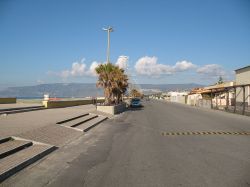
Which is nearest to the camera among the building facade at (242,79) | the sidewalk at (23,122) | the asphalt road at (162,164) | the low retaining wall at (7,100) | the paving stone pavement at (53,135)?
the asphalt road at (162,164)

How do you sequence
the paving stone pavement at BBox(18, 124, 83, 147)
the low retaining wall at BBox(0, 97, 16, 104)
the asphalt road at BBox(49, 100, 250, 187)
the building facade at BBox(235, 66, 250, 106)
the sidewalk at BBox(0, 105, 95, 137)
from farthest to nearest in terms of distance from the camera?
the building facade at BBox(235, 66, 250, 106) → the low retaining wall at BBox(0, 97, 16, 104) → the sidewalk at BBox(0, 105, 95, 137) → the paving stone pavement at BBox(18, 124, 83, 147) → the asphalt road at BBox(49, 100, 250, 187)

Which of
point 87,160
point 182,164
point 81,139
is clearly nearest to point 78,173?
point 87,160

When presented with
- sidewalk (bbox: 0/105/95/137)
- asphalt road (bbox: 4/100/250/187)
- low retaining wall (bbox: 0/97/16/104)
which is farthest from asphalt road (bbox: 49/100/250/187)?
low retaining wall (bbox: 0/97/16/104)

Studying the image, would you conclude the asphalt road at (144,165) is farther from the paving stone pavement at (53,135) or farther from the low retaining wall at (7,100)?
the low retaining wall at (7,100)

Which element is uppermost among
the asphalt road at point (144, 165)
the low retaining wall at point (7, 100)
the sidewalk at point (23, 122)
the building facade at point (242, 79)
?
the building facade at point (242, 79)

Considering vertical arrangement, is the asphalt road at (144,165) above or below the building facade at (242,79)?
below

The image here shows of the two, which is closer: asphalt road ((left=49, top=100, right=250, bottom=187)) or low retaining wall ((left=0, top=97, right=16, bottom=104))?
asphalt road ((left=49, top=100, right=250, bottom=187))

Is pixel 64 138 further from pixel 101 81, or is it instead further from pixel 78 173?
pixel 101 81

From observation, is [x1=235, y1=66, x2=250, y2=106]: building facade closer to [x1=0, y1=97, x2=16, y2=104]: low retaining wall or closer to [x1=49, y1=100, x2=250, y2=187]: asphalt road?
[x1=0, y1=97, x2=16, y2=104]: low retaining wall

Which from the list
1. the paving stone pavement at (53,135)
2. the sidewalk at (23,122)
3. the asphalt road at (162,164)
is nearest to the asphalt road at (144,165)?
the asphalt road at (162,164)

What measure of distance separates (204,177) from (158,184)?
1205 mm

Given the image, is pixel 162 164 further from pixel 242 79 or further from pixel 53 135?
pixel 242 79

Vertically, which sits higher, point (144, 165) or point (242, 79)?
point (242, 79)

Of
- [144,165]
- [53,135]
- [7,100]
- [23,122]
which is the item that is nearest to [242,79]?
[7,100]
